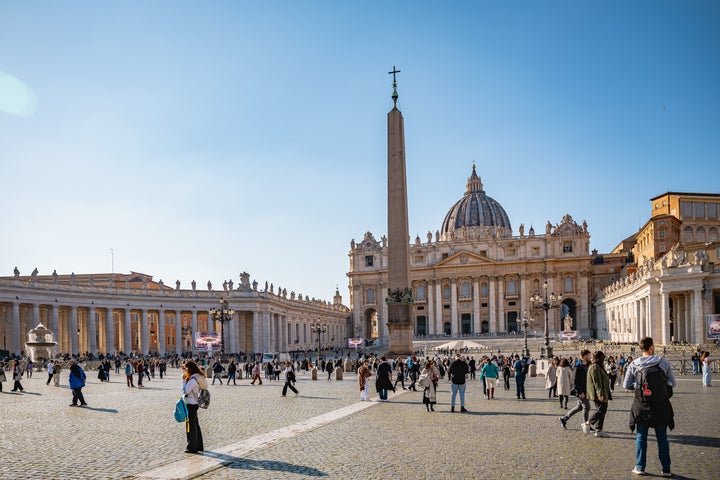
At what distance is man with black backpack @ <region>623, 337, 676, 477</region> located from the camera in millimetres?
7660

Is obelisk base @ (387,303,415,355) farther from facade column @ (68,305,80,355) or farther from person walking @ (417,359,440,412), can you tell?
facade column @ (68,305,80,355)

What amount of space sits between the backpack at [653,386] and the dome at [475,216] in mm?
111777

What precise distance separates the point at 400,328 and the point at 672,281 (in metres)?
25.6

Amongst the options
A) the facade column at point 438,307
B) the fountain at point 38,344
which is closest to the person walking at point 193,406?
the fountain at point 38,344

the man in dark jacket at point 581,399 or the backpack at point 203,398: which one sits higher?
the backpack at point 203,398

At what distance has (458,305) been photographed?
101562 millimetres

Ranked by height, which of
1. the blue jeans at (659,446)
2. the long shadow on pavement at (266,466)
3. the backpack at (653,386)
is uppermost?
the backpack at (653,386)

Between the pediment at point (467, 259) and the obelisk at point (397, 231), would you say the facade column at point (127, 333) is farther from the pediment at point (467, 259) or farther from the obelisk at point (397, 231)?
the pediment at point (467, 259)

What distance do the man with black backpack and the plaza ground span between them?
0.42 meters

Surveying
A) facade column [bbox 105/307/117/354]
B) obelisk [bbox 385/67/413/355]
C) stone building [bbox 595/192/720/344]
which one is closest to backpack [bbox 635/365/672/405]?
obelisk [bbox 385/67/413/355]

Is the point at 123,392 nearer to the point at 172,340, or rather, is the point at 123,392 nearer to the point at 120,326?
the point at 120,326

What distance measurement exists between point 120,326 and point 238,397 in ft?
202

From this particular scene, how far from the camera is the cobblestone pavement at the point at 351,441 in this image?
845 cm

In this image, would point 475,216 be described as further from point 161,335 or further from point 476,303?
point 161,335
